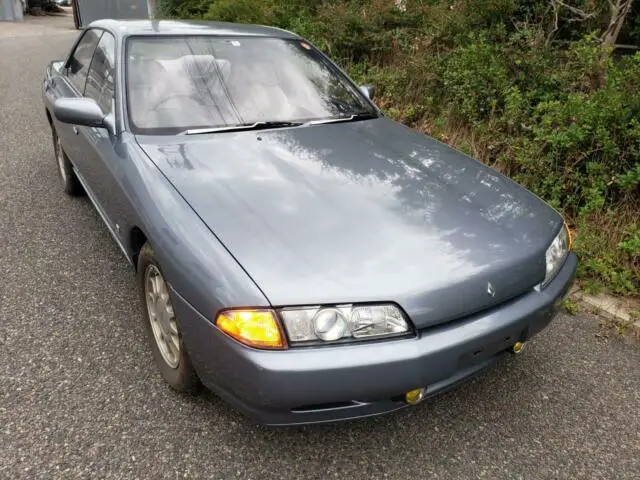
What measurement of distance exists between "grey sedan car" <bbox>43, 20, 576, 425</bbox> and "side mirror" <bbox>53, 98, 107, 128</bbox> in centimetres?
1

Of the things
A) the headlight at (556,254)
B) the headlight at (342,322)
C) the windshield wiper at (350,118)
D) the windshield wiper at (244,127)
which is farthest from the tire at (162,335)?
the headlight at (556,254)

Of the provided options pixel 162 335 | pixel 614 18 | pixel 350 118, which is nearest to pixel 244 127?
pixel 350 118

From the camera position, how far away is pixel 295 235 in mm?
1887

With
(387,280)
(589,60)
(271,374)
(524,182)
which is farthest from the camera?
(589,60)

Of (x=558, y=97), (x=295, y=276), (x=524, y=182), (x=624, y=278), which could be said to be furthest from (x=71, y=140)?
(x=558, y=97)

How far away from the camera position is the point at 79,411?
2.13 metres

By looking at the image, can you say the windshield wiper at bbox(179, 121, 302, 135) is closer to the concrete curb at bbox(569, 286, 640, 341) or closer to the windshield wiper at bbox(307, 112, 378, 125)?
the windshield wiper at bbox(307, 112, 378, 125)

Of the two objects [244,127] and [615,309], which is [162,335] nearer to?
[244,127]

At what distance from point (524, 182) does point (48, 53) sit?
1221 cm

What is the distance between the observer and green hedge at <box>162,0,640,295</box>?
3.62 metres

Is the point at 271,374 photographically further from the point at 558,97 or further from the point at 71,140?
the point at 558,97

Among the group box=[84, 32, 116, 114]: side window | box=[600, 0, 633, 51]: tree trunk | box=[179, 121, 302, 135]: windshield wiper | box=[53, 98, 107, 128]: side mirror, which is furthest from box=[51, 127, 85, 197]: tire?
box=[600, 0, 633, 51]: tree trunk

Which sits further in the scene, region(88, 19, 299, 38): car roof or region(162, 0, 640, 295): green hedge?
region(162, 0, 640, 295): green hedge

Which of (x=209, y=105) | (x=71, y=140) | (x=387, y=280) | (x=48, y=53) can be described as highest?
(x=209, y=105)
